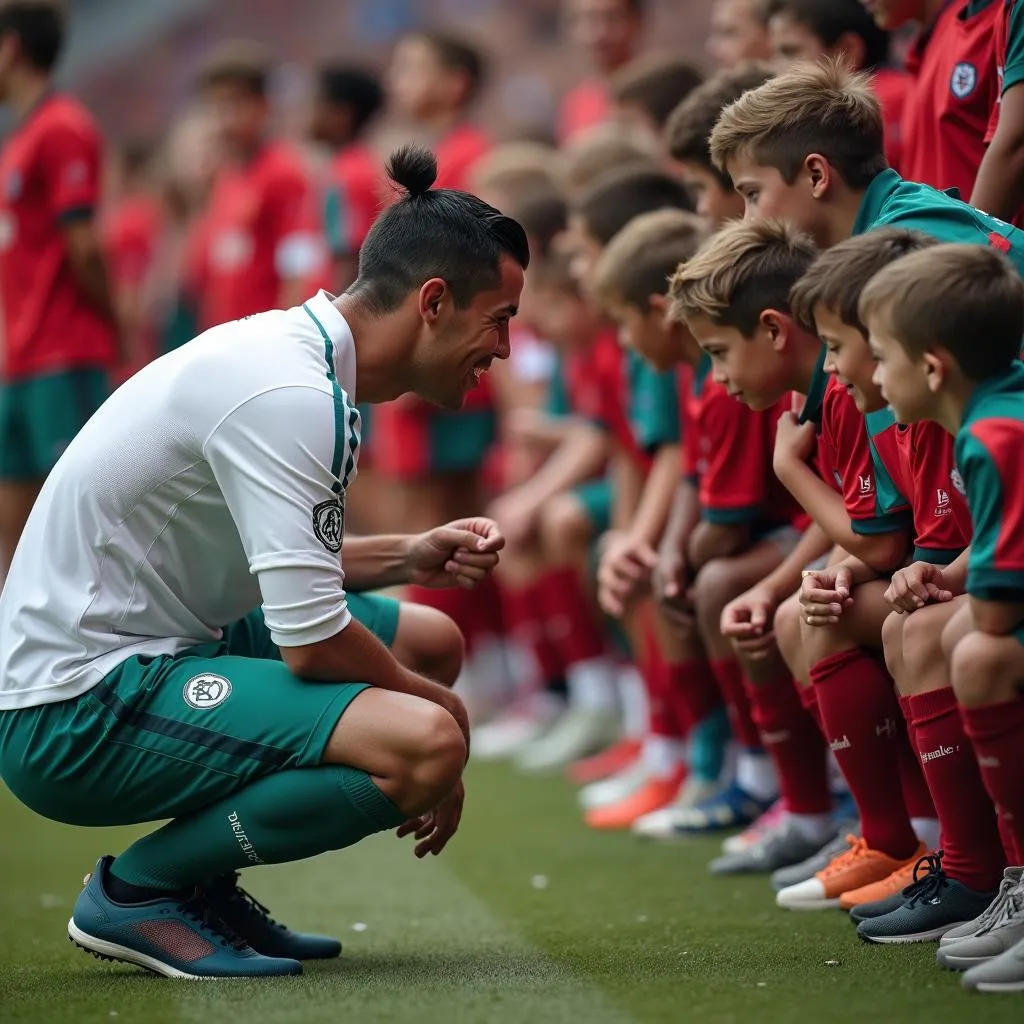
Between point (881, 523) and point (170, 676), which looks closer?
point (170, 676)

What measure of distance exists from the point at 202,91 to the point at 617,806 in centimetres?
472

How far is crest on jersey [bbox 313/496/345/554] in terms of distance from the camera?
279 cm

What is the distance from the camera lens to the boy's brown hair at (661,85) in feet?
18.0

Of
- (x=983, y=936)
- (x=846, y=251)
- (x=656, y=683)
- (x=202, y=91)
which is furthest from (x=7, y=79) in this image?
(x=983, y=936)

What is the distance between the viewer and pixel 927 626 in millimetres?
2912

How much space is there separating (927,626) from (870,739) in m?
0.48

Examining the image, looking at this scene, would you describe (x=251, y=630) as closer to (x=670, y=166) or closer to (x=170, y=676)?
(x=170, y=676)

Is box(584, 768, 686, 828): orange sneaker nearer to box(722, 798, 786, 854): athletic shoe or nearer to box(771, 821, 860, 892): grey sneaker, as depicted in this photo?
box(722, 798, 786, 854): athletic shoe

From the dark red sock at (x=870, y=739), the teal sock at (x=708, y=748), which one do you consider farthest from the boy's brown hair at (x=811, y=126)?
the teal sock at (x=708, y=748)

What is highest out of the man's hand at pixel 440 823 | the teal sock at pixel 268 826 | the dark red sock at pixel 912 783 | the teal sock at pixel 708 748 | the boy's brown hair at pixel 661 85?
the boy's brown hair at pixel 661 85

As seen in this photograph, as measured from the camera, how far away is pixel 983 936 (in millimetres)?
2680

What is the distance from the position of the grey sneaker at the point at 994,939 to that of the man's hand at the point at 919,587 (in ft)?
1.65

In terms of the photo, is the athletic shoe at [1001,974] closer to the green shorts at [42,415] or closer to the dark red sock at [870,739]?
the dark red sock at [870,739]

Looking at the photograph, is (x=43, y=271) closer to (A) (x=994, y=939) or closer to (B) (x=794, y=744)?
(B) (x=794, y=744)
